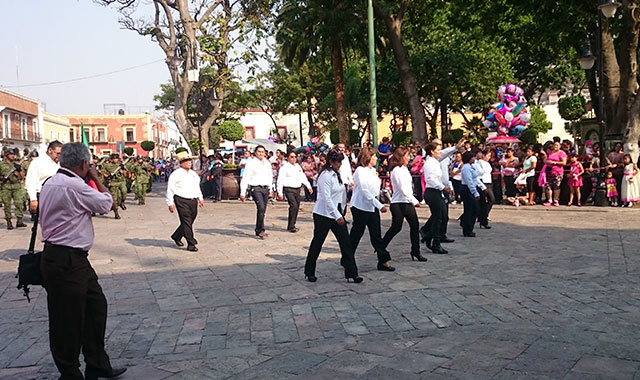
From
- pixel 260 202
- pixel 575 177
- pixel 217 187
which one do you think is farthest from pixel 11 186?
pixel 575 177

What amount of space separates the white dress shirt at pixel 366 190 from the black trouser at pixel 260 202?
3813 mm

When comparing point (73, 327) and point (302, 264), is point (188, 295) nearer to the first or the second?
point (302, 264)

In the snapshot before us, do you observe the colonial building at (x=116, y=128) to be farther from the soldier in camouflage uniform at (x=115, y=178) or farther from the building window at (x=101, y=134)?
the soldier in camouflage uniform at (x=115, y=178)

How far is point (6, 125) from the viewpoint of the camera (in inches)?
2224

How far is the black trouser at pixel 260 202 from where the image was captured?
40.0 ft

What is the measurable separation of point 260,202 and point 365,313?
234 inches

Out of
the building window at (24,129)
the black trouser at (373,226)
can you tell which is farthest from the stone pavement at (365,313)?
the building window at (24,129)

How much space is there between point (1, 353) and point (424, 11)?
69.9ft

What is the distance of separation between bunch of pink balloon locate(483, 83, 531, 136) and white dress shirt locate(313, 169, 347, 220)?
1653 cm

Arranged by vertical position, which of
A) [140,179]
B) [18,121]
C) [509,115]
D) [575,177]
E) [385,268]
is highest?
[18,121]

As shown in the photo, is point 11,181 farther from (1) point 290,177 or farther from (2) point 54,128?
(2) point 54,128

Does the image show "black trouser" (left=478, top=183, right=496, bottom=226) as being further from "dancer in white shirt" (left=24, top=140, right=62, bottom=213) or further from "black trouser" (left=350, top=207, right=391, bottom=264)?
"dancer in white shirt" (left=24, top=140, right=62, bottom=213)

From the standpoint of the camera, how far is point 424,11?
79.7 ft

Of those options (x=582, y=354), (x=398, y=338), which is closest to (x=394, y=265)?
(x=398, y=338)
